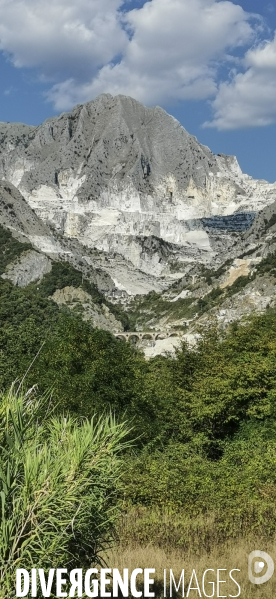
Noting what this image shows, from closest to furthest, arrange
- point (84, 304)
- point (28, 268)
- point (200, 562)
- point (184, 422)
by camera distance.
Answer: point (200, 562) < point (184, 422) < point (84, 304) < point (28, 268)

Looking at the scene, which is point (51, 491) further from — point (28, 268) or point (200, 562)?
point (28, 268)

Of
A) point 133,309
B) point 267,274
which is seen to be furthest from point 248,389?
point 133,309

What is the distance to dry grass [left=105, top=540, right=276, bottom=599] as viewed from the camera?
331 inches

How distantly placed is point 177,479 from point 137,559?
16.2 ft

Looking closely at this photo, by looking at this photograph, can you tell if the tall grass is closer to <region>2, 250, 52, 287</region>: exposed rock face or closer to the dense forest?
the dense forest

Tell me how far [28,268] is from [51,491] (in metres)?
128

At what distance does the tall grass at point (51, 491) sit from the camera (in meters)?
4.68

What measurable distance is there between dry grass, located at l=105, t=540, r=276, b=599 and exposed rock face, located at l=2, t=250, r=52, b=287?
115189 mm

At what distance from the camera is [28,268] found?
130250mm

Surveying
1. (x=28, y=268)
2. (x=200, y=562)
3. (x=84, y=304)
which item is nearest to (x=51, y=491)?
(x=200, y=562)

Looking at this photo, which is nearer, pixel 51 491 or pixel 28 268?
pixel 51 491

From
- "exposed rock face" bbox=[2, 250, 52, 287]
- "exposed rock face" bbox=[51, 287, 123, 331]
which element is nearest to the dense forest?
"exposed rock face" bbox=[51, 287, 123, 331]

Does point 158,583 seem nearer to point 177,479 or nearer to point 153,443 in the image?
point 177,479

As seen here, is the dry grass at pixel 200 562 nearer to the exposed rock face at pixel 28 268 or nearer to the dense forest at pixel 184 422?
the dense forest at pixel 184 422
